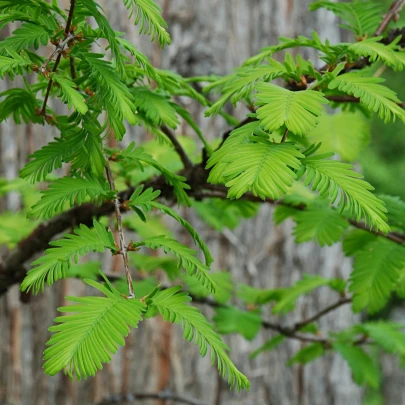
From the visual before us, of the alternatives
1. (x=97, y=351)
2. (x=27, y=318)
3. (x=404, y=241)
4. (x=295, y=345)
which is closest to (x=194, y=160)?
(x=404, y=241)

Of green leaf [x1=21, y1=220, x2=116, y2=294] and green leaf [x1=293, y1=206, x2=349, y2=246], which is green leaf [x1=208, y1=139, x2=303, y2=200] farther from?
green leaf [x1=293, y1=206, x2=349, y2=246]

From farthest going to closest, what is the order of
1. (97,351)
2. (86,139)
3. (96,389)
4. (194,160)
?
(96,389), (194,160), (86,139), (97,351)

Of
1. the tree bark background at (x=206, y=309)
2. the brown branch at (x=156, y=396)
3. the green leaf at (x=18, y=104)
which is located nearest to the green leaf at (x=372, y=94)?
the green leaf at (x=18, y=104)

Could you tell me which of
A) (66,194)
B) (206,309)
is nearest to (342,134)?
(66,194)

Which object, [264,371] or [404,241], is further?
[264,371]

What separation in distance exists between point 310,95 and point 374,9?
0.33 m

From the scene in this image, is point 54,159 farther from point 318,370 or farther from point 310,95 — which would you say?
point 318,370

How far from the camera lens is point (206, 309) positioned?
1803mm

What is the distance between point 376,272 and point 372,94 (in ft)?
1.05

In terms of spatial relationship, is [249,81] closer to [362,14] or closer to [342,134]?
[362,14]

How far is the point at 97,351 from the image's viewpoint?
435 mm

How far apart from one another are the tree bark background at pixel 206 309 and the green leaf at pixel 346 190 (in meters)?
1.24

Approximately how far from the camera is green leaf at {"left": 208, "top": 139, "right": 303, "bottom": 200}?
48cm

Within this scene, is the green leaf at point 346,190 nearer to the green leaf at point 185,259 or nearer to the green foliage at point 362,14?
the green leaf at point 185,259
